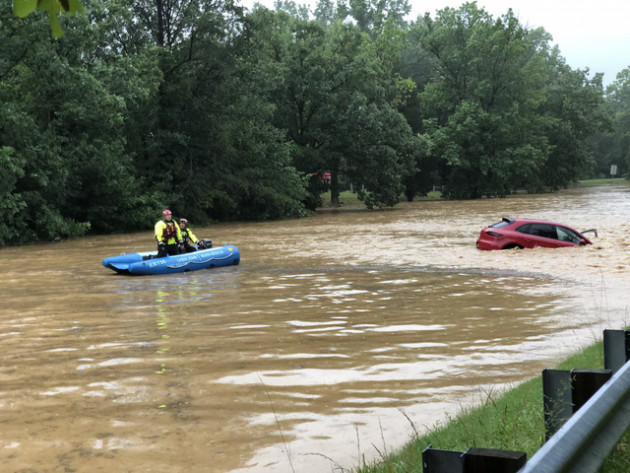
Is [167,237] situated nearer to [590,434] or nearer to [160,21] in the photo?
[590,434]

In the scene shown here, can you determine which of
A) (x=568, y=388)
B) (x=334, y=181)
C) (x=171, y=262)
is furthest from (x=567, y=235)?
(x=334, y=181)

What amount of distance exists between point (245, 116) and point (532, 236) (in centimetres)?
2824

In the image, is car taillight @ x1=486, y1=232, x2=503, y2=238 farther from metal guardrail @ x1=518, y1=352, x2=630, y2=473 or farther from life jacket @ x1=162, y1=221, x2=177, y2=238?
metal guardrail @ x1=518, y1=352, x2=630, y2=473

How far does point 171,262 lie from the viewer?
70.3 ft

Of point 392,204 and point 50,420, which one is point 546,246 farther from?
point 392,204

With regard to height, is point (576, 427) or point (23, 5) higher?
point (23, 5)

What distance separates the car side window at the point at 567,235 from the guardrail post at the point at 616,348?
19.2 metres

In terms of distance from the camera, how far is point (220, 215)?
164ft

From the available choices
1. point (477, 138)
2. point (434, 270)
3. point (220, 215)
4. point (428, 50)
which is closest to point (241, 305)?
point (434, 270)

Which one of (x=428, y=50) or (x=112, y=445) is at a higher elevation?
(x=428, y=50)

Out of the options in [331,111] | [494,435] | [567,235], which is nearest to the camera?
[494,435]

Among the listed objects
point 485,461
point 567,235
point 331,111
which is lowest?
point 567,235

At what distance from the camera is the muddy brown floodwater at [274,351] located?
20.6ft

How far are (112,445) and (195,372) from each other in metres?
2.47
